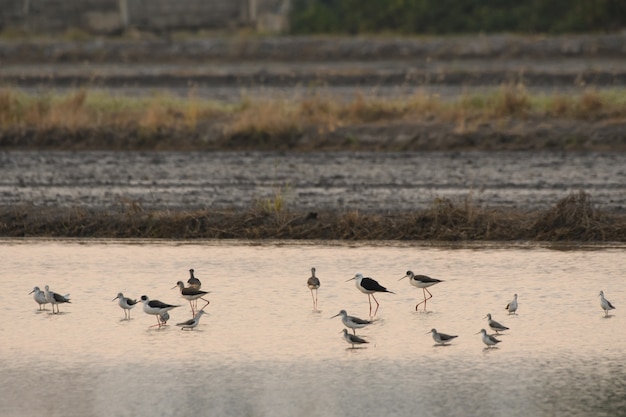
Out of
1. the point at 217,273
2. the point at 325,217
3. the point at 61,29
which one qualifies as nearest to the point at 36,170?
the point at 325,217

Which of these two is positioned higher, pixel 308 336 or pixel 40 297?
pixel 40 297

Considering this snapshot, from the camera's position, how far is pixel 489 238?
14.9 m

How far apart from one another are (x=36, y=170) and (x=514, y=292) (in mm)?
11506

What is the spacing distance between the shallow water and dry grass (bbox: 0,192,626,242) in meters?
0.52

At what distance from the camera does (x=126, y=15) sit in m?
48.2

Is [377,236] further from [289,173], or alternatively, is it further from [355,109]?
[355,109]

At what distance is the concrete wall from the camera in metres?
48.0

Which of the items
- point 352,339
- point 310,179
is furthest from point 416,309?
point 310,179

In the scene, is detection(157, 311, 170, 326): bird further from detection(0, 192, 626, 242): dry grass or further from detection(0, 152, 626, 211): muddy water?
detection(0, 152, 626, 211): muddy water

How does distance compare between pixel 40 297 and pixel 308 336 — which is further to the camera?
pixel 40 297

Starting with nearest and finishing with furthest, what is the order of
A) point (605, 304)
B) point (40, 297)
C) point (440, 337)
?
point (440, 337)
point (605, 304)
point (40, 297)

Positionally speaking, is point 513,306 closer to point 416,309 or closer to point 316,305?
point 416,309

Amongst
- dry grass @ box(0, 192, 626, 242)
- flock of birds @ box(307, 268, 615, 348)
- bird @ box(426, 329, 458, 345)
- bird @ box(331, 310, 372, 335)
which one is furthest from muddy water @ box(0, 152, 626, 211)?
bird @ box(426, 329, 458, 345)

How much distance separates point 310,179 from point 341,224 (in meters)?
4.70
